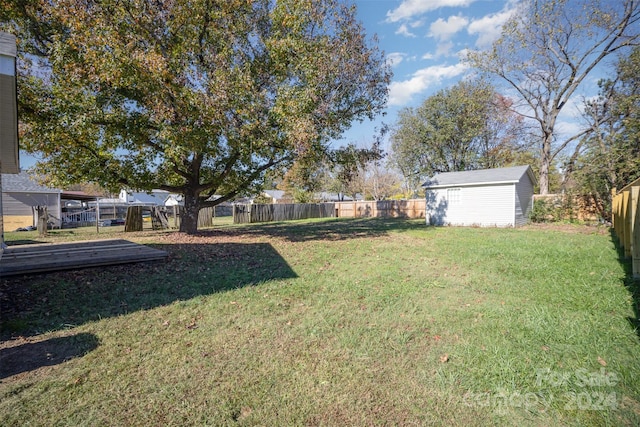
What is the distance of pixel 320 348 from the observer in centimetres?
307

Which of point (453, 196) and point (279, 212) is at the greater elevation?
point (453, 196)

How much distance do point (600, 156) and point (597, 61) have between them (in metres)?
6.93

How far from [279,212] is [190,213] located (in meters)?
13.9

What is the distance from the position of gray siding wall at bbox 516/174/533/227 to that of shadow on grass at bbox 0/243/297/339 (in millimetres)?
13931

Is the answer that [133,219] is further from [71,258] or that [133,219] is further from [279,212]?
[279,212]

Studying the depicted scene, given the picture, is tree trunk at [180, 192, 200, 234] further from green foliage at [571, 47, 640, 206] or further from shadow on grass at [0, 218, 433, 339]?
green foliage at [571, 47, 640, 206]

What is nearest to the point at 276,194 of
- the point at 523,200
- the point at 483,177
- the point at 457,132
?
the point at 457,132

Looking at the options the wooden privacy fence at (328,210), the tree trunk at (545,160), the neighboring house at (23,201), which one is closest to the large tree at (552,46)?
the tree trunk at (545,160)

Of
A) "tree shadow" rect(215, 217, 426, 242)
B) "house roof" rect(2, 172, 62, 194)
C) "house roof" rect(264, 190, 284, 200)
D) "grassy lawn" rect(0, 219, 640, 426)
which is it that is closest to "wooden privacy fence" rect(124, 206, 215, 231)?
"tree shadow" rect(215, 217, 426, 242)

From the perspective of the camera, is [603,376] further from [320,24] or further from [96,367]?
[320,24]

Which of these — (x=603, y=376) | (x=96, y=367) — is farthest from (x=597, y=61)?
(x=96, y=367)

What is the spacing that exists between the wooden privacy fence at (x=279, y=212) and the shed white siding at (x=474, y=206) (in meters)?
12.4

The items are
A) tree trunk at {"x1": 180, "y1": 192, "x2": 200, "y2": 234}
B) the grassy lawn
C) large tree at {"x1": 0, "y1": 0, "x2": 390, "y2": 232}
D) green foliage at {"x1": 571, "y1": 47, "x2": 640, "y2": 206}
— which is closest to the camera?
the grassy lawn

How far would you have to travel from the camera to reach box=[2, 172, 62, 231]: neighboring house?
1775 centimetres
